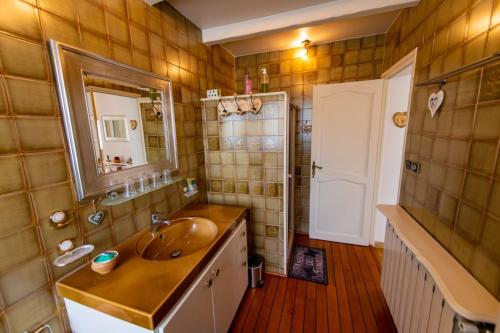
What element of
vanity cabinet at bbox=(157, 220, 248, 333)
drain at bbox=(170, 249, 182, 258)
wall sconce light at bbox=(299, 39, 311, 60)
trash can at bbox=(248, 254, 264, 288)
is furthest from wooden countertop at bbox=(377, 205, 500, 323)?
wall sconce light at bbox=(299, 39, 311, 60)

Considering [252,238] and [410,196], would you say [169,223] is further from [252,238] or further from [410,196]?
[410,196]

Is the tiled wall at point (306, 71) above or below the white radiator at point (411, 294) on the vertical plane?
above

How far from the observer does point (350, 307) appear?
5.63ft

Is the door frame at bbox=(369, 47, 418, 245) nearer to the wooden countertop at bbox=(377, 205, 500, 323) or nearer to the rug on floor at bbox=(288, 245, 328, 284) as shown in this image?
the wooden countertop at bbox=(377, 205, 500, 323)

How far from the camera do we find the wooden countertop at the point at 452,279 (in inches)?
29.4

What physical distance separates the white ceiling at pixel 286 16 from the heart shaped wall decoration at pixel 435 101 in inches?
31.5

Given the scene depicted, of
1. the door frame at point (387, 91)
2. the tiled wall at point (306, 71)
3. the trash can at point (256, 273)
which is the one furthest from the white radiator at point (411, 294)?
the tiled wall at point (306, 71)

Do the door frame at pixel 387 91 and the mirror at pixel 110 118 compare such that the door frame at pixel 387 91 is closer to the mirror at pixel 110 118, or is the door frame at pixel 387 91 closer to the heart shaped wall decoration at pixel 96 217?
the mirror at pixel 110 118

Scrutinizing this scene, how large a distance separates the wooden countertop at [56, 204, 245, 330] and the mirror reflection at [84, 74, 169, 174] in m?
0.52

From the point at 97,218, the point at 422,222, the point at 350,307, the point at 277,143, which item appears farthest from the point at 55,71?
the point at 350,307

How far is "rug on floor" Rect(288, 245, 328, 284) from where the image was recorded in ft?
6.77

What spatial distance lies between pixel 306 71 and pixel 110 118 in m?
2.26

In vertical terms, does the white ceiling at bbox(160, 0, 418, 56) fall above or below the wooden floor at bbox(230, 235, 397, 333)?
above

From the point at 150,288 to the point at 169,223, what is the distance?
615 mm
